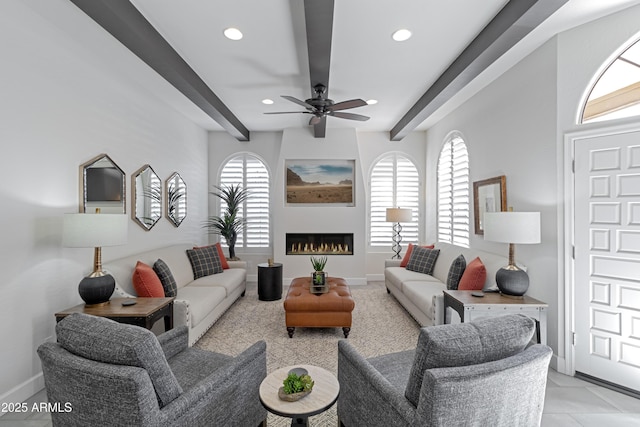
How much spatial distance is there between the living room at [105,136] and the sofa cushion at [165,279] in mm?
487

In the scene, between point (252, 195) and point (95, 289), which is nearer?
point (95, 289)

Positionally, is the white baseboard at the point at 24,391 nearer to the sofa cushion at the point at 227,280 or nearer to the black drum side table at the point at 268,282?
the sofa cushion at the point at 227,280

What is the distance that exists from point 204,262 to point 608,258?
4.67m

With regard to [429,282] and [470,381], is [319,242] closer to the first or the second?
[429,282]

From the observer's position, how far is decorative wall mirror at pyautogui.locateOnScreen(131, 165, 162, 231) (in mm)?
4011

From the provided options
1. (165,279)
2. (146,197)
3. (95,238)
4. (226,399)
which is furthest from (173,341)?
(146,197)

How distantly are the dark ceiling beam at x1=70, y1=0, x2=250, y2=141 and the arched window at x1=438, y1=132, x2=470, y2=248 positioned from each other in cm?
384

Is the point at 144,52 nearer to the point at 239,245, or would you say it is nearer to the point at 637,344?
the point at 239,245

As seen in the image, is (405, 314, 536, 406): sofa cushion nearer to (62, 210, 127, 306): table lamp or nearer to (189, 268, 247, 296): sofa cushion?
(62, 210, 127, 306): table lamp

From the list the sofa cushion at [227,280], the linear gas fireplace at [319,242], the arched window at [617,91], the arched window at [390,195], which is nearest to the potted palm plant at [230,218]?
the sofa cushion at [227,280]

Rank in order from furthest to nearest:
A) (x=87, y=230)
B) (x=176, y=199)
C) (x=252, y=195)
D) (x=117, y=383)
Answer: (x=252, y=195) < (x=176, y=199) < (x=87, y=230) < (x=117, y=383)

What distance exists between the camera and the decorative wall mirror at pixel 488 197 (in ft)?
12.1

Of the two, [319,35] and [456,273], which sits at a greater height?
[319,35]

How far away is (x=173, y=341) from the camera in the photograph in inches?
82.4
